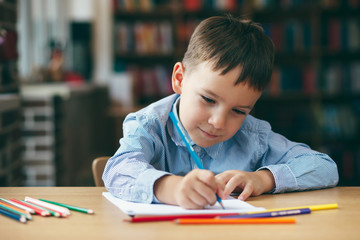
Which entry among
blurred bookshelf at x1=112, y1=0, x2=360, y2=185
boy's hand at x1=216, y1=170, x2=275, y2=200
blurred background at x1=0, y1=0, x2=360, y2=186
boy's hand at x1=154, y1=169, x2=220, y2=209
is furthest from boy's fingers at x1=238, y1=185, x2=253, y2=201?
blurred bookshelf at x1=112, y1=0, x2=360, y2=185

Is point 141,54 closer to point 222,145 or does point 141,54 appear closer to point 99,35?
point 99,35

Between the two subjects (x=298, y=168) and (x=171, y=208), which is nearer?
(x=171, y=208)

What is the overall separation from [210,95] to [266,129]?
0.99 feet

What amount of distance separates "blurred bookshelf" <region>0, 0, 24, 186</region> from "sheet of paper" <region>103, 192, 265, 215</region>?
119 centimetres

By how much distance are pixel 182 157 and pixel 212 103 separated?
218 millimetres

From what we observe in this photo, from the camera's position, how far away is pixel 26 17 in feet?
A: 12.1

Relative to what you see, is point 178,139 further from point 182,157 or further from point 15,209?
point 15,209

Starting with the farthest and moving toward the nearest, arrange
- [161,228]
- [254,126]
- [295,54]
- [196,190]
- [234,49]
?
[295,54] < [254,126] < [234,49] < [196,190] < [161,228]

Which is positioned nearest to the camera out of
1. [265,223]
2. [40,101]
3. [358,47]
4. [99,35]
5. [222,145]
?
[265,223]

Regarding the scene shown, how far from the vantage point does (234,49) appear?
1.02m

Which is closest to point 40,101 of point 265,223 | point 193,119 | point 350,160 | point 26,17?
point 26,17

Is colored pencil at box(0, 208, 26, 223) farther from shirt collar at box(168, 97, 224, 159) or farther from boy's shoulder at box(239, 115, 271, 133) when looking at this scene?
boy's shoulder at box(239, 115, 271, 133)

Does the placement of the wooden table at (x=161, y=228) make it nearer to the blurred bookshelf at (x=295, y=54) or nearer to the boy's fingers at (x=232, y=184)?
the boy's fingers at (x=232, y=184)

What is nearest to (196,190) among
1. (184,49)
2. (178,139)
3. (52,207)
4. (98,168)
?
(52,207)
